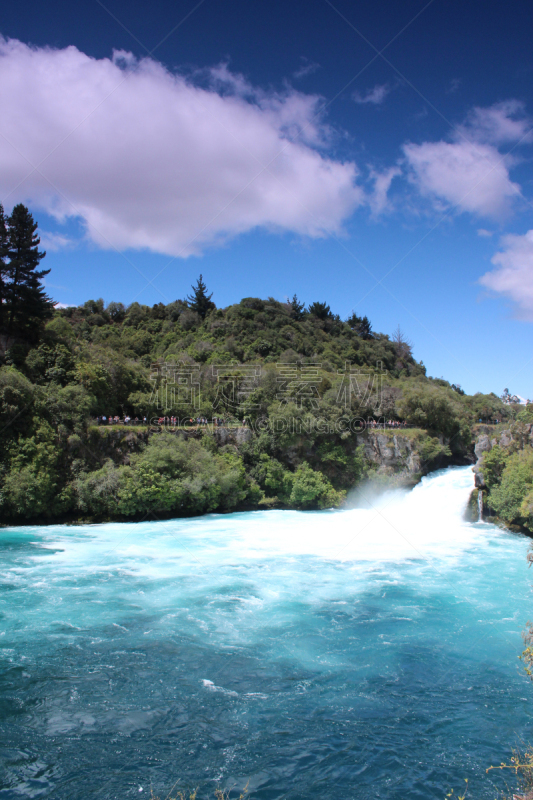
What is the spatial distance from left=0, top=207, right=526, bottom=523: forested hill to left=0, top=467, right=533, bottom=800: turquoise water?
6671mm

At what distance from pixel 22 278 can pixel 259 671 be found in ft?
99.9

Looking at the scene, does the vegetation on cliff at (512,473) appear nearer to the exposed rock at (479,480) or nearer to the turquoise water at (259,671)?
the exposed rock at (479,480)

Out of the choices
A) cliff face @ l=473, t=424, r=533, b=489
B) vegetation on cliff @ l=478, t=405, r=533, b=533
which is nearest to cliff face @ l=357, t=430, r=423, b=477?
cliff face @ l=473, t=424, r=533, b=489

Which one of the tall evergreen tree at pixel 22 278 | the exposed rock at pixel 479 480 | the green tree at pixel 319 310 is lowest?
the exposed rock at pixel 479 480

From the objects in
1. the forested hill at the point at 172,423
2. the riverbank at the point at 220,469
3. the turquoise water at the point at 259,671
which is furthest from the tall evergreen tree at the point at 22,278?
the turquoise water at the point at 259,671

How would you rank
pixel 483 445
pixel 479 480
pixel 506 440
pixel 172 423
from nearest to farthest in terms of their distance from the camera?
pixel 506 440 < pixel 479 480 < pixel 483 445 < pixel 172 423

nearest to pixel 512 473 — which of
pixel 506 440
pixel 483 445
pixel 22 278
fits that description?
pixel 506 440

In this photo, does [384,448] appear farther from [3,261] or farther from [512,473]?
[3,261]

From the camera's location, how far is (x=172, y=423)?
33.2 meters

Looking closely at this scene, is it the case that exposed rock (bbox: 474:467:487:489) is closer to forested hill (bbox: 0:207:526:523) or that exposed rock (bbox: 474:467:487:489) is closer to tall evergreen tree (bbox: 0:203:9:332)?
forested hill (bbox: 0:207:526:523)

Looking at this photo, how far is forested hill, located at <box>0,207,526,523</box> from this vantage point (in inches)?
1024

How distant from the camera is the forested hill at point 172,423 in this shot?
26.0 meters

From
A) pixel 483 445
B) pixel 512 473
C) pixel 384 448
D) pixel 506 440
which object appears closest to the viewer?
pixel 512 473

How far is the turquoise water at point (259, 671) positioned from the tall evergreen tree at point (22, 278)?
681 inches
